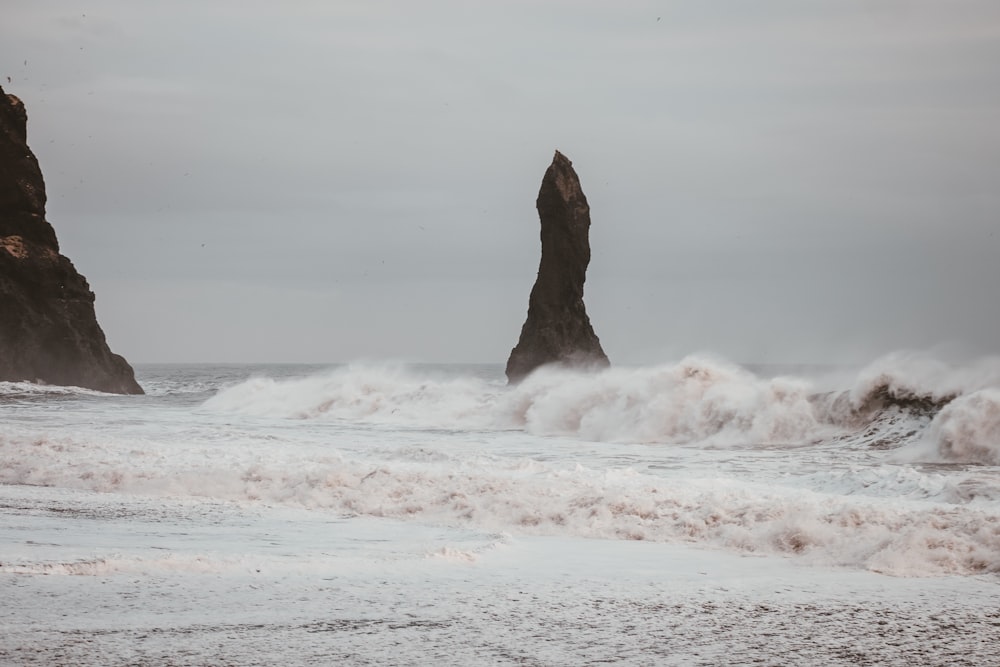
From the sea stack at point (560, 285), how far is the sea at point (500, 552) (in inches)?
1479

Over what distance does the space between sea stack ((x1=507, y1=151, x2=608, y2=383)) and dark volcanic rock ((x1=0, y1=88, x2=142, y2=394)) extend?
67.5ft

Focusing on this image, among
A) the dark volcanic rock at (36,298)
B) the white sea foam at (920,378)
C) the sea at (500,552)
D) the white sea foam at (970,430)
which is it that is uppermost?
the dark volcanic rock at (36,298)

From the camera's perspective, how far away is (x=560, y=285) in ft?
180

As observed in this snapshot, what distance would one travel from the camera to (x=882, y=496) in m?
9.61

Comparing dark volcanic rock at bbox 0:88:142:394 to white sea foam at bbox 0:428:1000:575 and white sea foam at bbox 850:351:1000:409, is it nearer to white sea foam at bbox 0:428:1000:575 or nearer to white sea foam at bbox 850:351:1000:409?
white sea foam at bbox 0:428:1000:575

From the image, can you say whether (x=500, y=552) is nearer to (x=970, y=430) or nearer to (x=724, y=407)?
(x=970, y=430)

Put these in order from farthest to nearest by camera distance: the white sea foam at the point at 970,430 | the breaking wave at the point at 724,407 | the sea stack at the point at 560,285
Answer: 1. the sea stack at the point at 560,285
2. the breaking wave at the point at 724,407
3. the white sea foam at the point at 970,430

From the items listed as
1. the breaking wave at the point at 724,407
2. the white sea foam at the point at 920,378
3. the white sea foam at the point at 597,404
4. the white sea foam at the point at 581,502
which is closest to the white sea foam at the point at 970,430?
the breaking wave at the point at 724,407

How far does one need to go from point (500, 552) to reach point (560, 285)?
159 ft

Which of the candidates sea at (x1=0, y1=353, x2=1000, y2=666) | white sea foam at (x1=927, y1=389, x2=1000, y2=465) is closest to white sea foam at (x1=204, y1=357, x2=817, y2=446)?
sea at (x1=0, y1=353, x2=1000, y2=666)

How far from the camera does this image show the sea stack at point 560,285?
54.0 metres

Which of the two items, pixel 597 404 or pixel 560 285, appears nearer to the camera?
pixel 597 404

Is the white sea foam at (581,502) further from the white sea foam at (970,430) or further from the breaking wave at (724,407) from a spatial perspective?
the breaking wave at (724,407)

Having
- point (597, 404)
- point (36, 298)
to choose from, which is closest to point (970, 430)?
point (597, 404)
